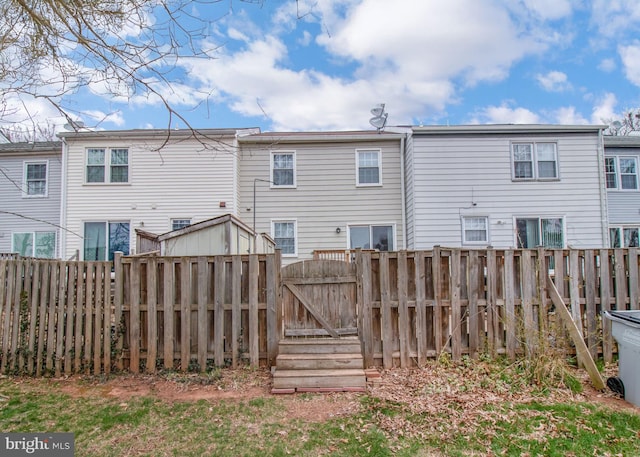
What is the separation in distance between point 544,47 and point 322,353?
491 inches

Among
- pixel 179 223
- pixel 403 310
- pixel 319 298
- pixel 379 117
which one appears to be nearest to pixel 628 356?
pixel 403 310

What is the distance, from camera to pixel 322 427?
3.23m

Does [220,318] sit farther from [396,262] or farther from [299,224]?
[299,224]

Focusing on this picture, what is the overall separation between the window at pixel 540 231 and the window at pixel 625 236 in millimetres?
4201

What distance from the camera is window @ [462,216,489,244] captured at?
39.1 ft

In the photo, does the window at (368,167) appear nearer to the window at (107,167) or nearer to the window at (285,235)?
the window at (285,235)

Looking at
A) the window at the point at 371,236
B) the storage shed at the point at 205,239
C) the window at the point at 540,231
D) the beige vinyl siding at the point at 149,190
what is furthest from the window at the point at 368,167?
the storage shed at the point at 205,239

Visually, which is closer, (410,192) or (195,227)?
(195,227)

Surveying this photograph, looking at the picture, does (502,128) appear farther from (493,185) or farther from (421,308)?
(421,308)

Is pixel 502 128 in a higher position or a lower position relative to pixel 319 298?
higher

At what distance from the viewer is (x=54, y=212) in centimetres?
1368

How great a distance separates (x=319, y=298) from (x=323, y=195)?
8.00 meters

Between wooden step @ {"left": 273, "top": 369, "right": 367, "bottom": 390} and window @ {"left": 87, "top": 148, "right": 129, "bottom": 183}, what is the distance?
36.6 ft

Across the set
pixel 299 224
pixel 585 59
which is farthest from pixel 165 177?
pixel 585 59
